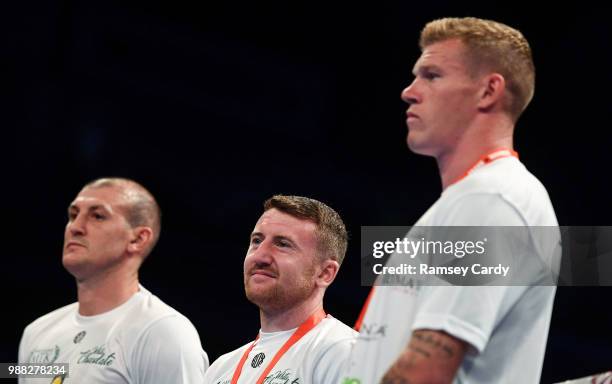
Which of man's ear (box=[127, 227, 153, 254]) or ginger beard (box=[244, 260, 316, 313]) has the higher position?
man's ear (box=[127, 227, 153, 254])

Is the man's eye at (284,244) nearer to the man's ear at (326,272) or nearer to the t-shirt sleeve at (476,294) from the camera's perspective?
the man's ear at (326,272)

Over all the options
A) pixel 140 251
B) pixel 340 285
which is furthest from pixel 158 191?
pixel 140 251

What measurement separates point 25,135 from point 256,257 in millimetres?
Result: 4224

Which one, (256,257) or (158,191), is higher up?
(158,191)

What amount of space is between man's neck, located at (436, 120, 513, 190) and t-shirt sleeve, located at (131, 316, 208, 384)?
227 cm

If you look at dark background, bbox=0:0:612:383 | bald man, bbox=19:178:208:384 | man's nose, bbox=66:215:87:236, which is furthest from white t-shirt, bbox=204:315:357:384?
dark background, bbox=0:0:612:383

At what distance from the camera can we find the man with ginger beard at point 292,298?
3.58m

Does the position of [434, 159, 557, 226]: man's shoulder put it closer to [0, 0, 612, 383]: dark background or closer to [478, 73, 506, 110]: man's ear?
[478, 73, 506, 110]: man's ear

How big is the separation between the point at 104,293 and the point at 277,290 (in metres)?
1.37

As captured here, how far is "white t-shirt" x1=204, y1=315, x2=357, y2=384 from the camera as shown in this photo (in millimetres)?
3504

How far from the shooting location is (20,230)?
724 cm

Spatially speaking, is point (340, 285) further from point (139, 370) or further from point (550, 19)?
point (139, 370)

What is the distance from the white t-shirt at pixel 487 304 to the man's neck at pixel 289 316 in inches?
60.5

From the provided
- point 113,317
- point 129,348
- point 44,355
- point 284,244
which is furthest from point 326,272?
point 44,355
